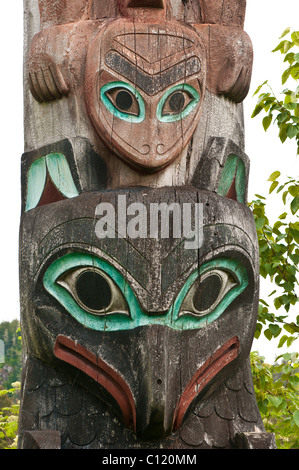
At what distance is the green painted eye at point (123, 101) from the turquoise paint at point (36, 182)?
54 cm

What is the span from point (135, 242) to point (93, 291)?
0.34m

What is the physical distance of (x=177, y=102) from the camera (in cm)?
414

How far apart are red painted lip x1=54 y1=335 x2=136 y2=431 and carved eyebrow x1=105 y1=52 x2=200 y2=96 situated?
56.2 inches

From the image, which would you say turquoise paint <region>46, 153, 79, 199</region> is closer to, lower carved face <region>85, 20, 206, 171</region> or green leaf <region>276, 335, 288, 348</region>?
lower carved face <region>85, 20, 206, 171</region>

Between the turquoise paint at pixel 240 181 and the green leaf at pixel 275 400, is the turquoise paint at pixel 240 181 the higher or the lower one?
the higher one

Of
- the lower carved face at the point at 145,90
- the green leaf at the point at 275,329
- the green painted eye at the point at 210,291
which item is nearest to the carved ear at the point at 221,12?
the lower carved face at the point at 145,90

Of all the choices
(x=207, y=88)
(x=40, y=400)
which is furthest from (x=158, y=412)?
(x=207, y=88)

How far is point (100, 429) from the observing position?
12.6 feet

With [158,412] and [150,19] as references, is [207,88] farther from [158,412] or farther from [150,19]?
[158,412]

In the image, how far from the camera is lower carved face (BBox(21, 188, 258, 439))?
3691 millimetres

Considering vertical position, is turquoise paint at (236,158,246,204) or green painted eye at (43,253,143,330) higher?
turquoise paint at (236,158,246,204)

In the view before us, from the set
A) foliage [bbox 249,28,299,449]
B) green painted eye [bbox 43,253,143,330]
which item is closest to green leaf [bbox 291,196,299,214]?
foliage [bbox 249,28,299,449]

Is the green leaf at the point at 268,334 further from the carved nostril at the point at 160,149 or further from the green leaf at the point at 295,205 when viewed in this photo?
the carved nostril at the point at 160,149

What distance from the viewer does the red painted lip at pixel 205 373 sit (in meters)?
3.73
